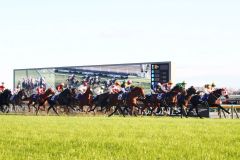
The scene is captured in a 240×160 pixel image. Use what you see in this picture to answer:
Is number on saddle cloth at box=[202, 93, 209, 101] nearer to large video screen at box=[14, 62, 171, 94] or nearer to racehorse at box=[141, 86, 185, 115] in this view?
racehorse at box=[141, 86, 185, 115]

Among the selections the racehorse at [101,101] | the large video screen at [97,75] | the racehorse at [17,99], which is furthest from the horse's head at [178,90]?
the racehorse at [17,99]

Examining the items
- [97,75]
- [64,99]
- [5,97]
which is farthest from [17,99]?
[97,75]

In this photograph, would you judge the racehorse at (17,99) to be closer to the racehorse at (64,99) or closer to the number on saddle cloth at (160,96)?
the racehorse at (64,99)

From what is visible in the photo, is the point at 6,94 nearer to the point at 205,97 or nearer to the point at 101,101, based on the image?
the point at 101,101

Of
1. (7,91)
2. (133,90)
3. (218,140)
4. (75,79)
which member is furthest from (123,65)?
(218,140)

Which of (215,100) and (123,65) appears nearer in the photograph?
(215,100)

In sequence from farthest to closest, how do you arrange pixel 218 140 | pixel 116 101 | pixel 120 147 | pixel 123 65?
pixel 123 65 < pixel 116 101 < pixel 218 140 < pixel 120 147

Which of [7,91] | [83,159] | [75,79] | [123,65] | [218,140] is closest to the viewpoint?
[83,159]

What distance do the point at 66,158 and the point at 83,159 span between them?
0.25m

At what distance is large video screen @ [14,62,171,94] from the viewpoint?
4178cm

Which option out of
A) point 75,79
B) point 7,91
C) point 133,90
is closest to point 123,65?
point 75,79

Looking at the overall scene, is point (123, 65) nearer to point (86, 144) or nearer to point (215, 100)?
point (215, 100)

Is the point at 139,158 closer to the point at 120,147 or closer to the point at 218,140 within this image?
the point at 120,147

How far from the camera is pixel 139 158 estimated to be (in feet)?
21.3
